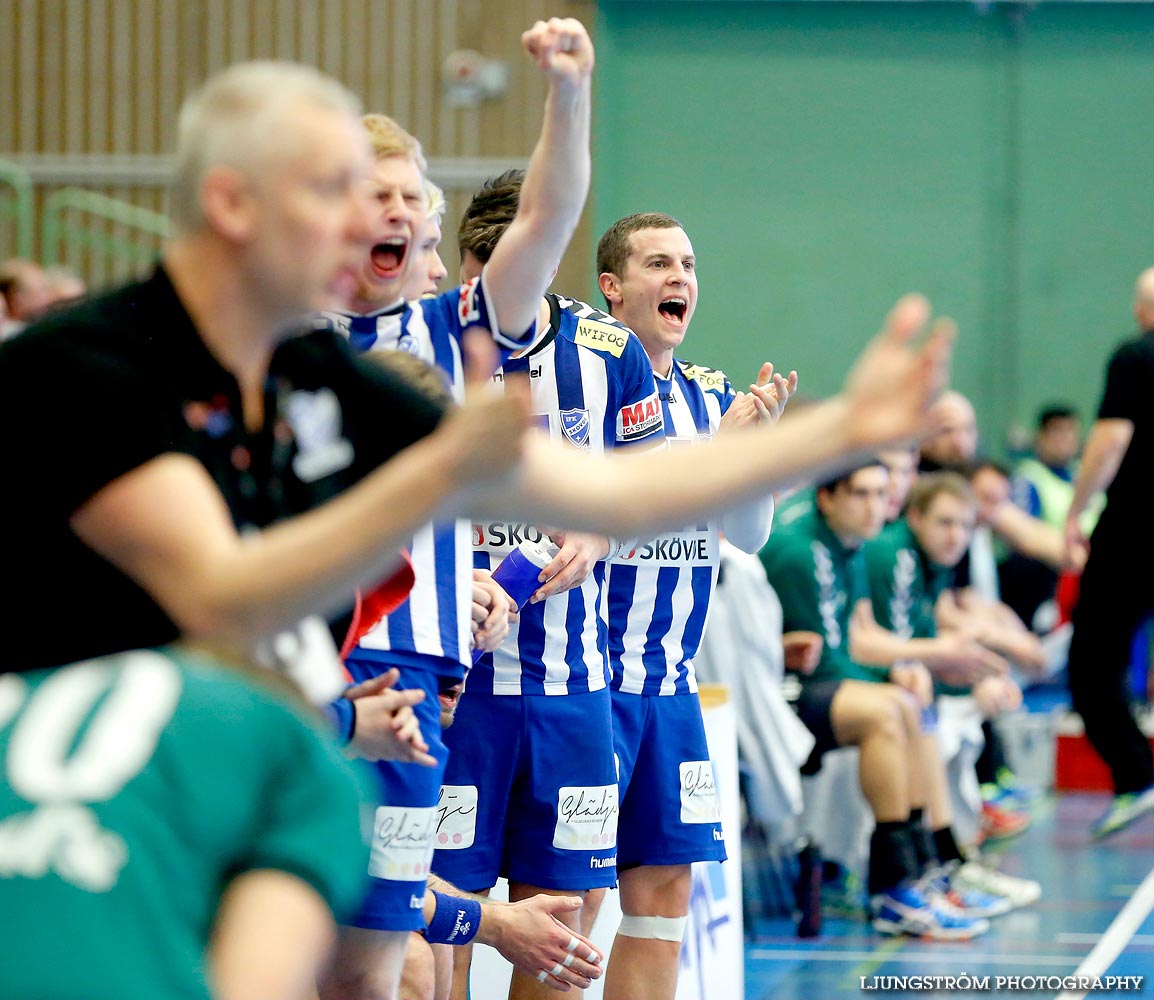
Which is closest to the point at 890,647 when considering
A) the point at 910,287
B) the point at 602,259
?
the point at 602,259

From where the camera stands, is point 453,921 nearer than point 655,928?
Yes

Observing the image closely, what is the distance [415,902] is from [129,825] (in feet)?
6.46

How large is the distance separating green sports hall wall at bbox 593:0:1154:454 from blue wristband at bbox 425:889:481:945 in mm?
12440

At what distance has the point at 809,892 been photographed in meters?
6.45

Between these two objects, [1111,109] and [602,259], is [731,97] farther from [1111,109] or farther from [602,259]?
[602,259]

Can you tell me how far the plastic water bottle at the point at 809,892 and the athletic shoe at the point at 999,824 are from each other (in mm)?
2264

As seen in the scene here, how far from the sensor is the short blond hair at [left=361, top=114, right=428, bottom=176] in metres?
3.21

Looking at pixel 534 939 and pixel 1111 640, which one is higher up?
pixel 1111 640

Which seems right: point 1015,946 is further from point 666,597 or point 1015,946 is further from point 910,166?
point 910,166

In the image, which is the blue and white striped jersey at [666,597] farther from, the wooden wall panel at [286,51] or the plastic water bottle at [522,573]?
the wooden wall panel at [286,51]

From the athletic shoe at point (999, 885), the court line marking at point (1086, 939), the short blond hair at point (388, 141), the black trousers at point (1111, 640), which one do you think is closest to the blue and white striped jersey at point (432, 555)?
the short blond hair at point (388, 141)

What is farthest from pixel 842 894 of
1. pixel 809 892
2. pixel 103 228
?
pixel 103 228

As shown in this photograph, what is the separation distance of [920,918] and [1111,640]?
1.67m

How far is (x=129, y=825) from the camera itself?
112cm
